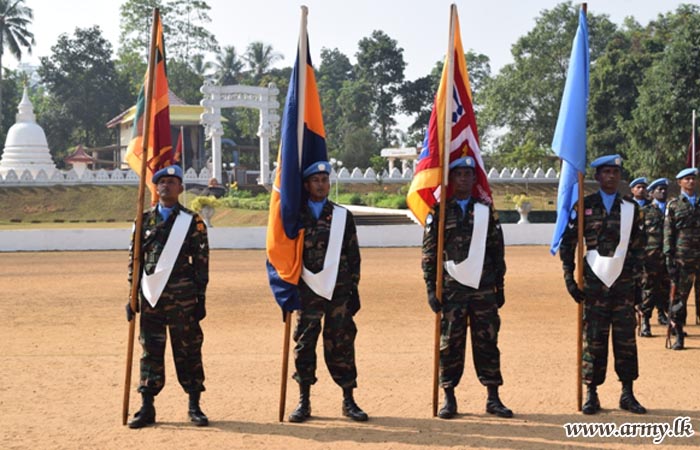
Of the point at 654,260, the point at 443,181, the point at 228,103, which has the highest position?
the point at 228,103

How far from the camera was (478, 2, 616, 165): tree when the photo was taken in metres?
58.0

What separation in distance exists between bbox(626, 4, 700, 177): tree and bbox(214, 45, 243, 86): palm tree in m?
55.0

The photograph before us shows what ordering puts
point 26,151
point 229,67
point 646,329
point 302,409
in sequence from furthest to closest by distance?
point 229,67, point 26,151, point 646,329, point 302,409

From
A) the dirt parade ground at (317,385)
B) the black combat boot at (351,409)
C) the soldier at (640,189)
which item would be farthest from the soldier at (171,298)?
the soldier at (640,189)

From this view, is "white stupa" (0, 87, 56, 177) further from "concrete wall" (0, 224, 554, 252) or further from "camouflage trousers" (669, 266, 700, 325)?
"camouflage trousers" (669, 266, 700, 325)

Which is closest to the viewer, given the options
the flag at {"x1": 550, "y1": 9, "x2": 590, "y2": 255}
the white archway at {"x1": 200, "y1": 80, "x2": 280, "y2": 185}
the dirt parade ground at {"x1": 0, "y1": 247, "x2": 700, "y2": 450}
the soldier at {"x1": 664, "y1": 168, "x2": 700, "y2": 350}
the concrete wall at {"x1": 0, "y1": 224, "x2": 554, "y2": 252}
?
the dirt parade ground at {"x1": 0, "y1": 247, "x2": 700, "y2": 450}

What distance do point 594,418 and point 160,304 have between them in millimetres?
3443

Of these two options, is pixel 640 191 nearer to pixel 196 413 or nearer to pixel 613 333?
pixel 613 333

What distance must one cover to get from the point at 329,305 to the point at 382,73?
68371 mm

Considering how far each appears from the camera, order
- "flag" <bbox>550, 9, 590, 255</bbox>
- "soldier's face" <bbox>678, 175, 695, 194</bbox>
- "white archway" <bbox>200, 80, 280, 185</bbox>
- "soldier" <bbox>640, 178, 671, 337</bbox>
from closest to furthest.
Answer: "flag" <bbox>550, 9, 590, 255</bbox> < "soldier's face" <bbox>678, 175, 695, 194</bbox> < "soldier" <bbox>640, 178, 671, 337</bbox> < "white archway" <bbox>200, 80, 280, 185</bbox>

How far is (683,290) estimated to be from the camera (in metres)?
9.58

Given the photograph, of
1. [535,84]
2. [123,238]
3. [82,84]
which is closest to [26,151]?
[82,84]

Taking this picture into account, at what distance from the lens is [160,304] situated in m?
6.45

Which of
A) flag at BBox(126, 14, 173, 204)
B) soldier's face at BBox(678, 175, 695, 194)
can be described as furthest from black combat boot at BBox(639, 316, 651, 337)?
flag at BBox(126, 14, 173, 204)
